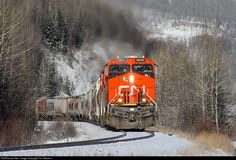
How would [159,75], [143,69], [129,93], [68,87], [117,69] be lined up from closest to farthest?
[129,93], [117,69], [143,69], [159,75], [68,87]

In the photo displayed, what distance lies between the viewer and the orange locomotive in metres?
20.9

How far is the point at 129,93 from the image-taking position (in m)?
21.5

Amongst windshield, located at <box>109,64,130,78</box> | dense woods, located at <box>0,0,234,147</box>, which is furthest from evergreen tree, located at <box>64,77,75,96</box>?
windshield, located at <box>109,64,130,78</box>

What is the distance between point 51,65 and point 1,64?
2112 inches

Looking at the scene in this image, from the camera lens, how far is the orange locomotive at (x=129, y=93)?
2094 cm

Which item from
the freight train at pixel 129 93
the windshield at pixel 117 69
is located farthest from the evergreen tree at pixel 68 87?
the windshield at pixel 117 69

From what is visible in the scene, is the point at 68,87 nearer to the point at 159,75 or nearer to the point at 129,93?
the point at 159,75

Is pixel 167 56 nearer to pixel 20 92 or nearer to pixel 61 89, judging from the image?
pixel 20 92

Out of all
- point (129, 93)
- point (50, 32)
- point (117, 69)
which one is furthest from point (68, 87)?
point (129, 93)

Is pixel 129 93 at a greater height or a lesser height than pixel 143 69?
lesser

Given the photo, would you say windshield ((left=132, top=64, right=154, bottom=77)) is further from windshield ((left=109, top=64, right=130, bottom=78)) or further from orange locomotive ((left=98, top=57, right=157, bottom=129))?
windshield ((left=109, top=64, right=130, bottom=78))

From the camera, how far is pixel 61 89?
84.8 m

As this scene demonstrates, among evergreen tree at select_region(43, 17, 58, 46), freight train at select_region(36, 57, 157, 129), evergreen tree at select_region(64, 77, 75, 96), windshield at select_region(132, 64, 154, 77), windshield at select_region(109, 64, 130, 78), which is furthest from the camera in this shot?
evergreen tree at select_region(64, 77, 75, 96)

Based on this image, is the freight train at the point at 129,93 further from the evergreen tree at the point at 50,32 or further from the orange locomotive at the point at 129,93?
the evergreen tree at the point at 50,32
